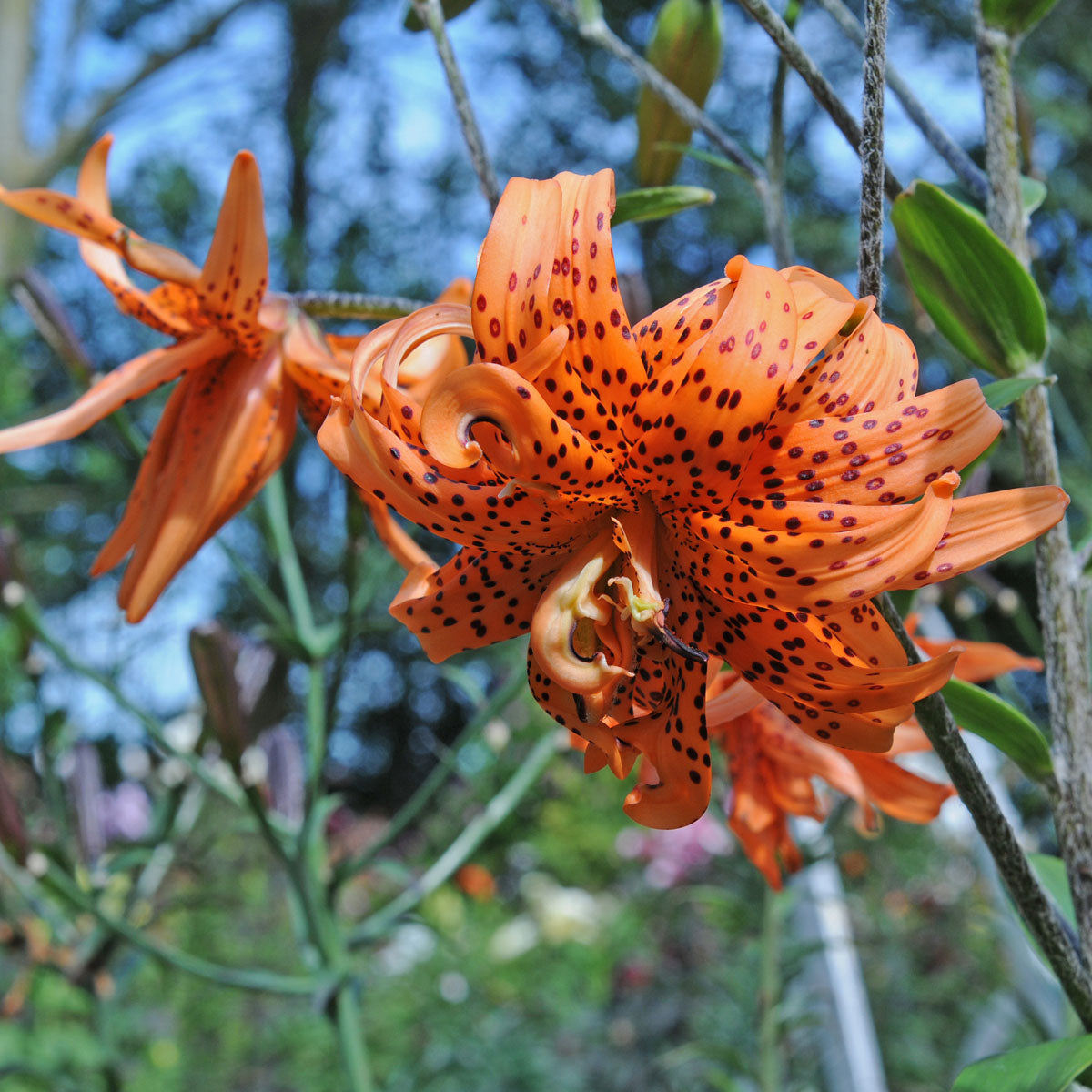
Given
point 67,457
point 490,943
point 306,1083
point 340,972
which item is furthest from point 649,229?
point 340,972

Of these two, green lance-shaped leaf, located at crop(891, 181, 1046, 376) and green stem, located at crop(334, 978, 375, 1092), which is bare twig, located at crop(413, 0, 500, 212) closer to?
green lance-shaped leaf, located at crop(891, 181, 1046, 376)

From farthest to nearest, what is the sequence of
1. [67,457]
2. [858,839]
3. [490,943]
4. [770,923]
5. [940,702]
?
[67,457]
[490,943]
[858,839]
[770,923]
[940,702]

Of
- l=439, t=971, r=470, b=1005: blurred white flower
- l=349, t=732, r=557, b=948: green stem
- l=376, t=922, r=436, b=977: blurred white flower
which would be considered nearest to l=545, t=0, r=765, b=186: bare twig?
l=349, t=732, r=557, b=948: green stem

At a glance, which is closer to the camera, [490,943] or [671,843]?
[671,843]

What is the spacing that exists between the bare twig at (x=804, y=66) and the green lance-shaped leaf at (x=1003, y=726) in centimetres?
19

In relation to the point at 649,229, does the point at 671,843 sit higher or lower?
lower

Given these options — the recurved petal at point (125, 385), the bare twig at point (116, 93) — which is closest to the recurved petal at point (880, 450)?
the recurved petal at point (125, 385)

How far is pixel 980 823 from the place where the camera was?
0.33 m

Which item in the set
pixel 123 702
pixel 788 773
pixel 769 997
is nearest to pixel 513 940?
pixel 769 997

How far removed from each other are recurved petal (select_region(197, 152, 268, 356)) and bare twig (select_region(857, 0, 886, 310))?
0.30 metres

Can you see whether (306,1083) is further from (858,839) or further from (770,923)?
(770,923)

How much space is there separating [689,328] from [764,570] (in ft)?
0.27

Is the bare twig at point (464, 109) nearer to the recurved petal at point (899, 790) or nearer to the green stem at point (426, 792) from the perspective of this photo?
the recurved petal at point (899, 790)

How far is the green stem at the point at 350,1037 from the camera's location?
2.41 ft
